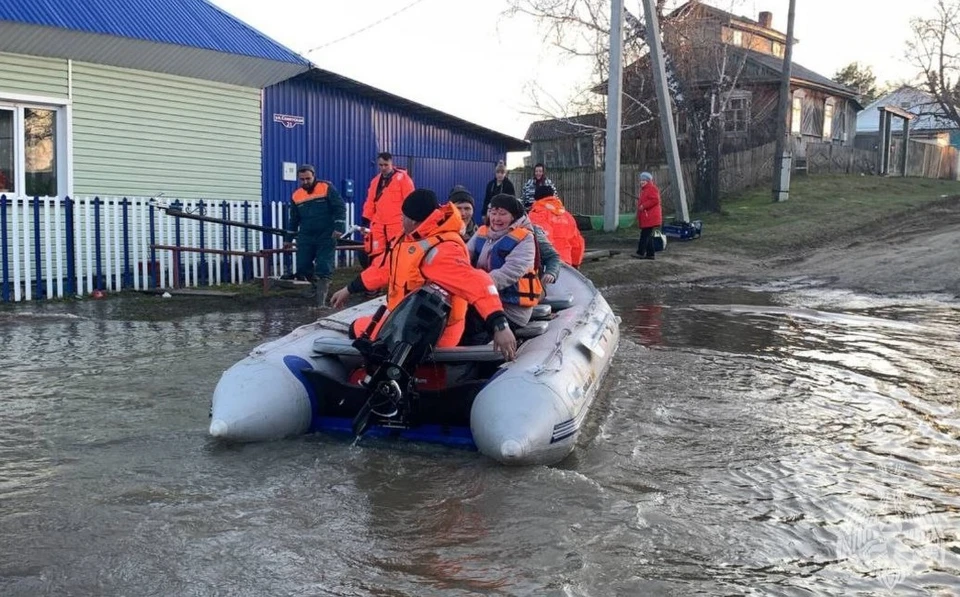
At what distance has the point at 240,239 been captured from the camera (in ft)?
46.5

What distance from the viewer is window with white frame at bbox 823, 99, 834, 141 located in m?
41.0

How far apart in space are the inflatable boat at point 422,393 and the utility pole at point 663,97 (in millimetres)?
13496

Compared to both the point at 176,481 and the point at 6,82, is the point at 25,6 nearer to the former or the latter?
the point at 6,82

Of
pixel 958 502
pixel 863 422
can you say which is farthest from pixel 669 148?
pixel 958 502

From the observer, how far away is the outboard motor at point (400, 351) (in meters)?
5.49

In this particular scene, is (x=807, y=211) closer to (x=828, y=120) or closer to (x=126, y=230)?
(x=126, y=230)

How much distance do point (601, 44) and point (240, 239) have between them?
14148 mm

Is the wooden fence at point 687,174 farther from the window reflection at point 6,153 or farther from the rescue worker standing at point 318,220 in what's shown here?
the window reflection at point 6,153

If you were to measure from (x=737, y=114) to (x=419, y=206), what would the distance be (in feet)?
106

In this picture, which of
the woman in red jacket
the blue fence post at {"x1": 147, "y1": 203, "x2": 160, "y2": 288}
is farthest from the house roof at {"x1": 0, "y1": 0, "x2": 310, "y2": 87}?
the woman in red jacket

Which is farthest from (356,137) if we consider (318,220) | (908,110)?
(908,110)

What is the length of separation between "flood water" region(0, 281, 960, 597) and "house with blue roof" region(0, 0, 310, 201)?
5.33 meters

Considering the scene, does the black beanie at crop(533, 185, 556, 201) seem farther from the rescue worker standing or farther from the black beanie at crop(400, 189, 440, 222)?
the black beanie at crop(400, 189, 440, 222)

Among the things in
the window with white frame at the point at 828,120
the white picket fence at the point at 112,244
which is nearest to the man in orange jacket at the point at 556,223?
the white picket fence at the point at 112,244
